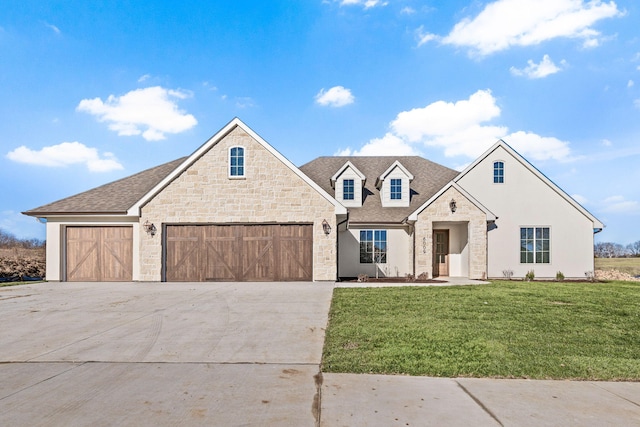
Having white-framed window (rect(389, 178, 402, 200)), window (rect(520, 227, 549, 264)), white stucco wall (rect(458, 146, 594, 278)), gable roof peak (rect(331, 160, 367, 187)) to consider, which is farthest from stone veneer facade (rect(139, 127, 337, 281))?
window (rect(520, 227, 549, 264))

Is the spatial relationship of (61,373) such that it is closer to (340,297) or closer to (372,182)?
(340,297)

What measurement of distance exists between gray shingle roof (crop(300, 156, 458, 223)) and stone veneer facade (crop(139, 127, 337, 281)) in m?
3.51

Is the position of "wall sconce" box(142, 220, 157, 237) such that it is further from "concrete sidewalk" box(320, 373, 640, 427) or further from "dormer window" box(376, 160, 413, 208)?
"concrete sidewalk" box(320, 373, 640, 427)

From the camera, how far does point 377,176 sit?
22422 millimetres

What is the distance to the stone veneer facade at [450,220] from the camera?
17672 mm

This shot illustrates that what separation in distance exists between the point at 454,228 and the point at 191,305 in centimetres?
1392

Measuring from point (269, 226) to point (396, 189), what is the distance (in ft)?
24.7

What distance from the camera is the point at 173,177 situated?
54.2 feet

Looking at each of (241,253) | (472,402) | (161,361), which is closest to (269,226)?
(241,253)

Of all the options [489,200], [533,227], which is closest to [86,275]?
[489,200]

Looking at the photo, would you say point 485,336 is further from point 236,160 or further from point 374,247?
point 236,160

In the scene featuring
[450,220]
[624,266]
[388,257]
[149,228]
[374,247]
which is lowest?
[624,266]

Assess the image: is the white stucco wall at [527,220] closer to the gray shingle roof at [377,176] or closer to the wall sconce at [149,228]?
the gray shingle roof at [377,176]

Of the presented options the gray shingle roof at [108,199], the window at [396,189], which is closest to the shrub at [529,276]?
the window at [396,189]
